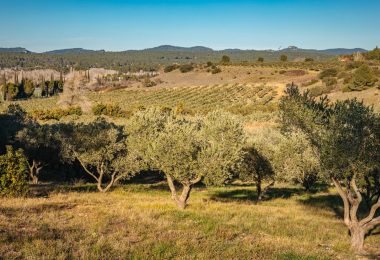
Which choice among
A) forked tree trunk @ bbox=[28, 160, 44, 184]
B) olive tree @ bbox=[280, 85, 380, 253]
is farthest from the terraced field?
olive tree @ bbox=[280, 85, 380, 253]

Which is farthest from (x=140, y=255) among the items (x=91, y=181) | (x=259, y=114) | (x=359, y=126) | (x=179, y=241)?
(x=259, y=114)

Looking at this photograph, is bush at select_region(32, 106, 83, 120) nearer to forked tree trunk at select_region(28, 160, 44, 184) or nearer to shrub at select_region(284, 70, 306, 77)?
forked tree trunk at select_region(28, 160, 44, 184)

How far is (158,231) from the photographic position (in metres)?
19.1

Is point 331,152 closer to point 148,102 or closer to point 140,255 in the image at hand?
point 140,255

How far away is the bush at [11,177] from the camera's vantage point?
88.4ft

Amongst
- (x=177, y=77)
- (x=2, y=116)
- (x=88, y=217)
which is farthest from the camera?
(x=177, y=77)

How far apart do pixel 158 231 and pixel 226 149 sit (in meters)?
7.32

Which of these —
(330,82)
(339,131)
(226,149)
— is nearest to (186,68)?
(330,82)

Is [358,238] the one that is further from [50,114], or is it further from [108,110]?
[50,114]

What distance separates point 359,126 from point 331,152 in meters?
1.68

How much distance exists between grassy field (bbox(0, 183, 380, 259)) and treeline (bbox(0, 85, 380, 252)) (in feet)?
7.37

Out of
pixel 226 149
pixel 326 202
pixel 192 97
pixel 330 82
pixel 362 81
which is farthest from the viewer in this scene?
pixel 192 97

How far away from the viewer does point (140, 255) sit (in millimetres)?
15172

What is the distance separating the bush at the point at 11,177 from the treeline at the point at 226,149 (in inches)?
2.5
